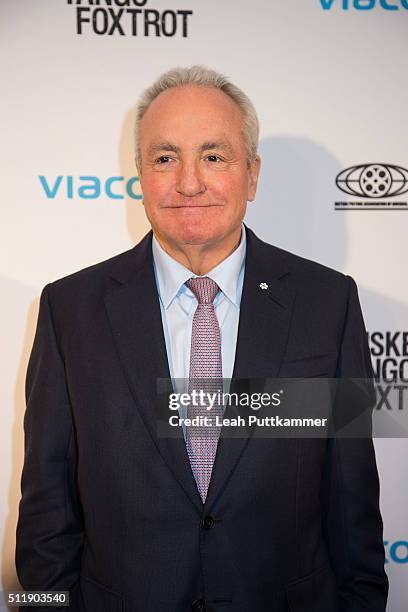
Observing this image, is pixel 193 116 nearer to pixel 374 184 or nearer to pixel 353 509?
pixel 374 184

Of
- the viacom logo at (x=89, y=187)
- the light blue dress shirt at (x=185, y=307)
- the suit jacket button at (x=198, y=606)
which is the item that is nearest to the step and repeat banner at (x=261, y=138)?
the viacom logo at (x=89, y=187)

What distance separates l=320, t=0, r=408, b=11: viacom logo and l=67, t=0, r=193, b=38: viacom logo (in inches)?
14.6

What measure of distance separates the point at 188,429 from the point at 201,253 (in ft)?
1.24

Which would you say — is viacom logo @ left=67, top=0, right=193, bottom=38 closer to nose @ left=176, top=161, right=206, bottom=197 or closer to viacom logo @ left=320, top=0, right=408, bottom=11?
viacom logo @ left=320, top=0, right=408, bottom=11

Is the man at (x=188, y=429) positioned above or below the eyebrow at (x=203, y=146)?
below

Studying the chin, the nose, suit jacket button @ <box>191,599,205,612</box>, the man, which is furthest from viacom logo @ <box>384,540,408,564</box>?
the nose

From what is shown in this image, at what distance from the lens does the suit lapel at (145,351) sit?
1.16 metres

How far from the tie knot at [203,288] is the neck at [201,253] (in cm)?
3

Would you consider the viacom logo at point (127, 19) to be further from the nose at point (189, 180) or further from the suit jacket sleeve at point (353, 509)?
the suit jacket sleeve at point (353, 509)

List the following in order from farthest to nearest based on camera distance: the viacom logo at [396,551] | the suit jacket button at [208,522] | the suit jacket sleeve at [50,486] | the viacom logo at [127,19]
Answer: the viacom logo at [396,551]
the viacom logo at [127,19]
the suit jacket sleeve at [50,486]
the suit jacket button at [208,522]

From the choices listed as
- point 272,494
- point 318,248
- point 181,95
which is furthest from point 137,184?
point 272,494

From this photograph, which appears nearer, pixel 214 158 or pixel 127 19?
pixel 214 158

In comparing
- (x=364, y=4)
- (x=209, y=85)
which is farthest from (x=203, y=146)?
(x=364, y=4)

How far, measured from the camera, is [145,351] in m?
1.21
